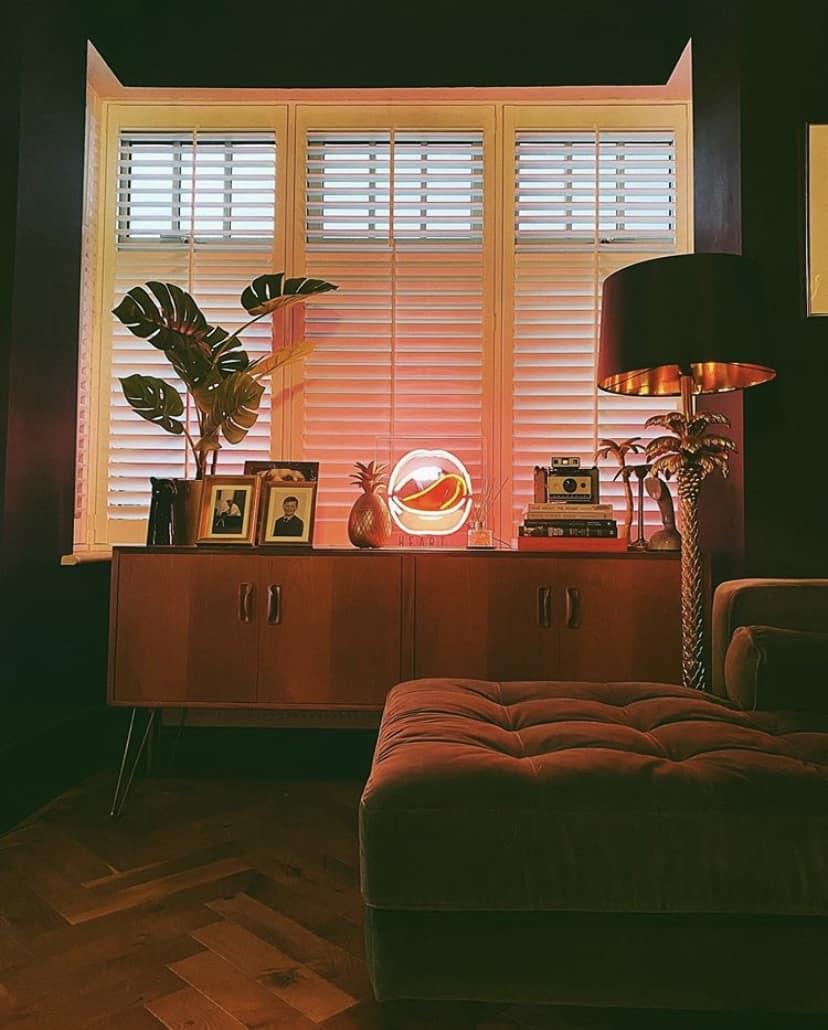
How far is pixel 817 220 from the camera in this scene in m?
2.39

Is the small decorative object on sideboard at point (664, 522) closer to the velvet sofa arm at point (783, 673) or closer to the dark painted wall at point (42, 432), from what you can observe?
the velvet sofa arm at point (783, 673)

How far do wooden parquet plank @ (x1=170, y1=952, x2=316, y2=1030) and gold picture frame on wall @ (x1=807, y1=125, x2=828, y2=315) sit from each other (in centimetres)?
225

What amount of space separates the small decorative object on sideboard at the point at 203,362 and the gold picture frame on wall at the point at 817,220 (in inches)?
60.9

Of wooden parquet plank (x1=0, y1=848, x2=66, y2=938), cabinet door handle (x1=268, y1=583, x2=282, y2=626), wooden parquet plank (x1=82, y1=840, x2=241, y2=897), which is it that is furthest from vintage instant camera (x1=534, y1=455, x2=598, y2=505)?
wooden parquet plank (x1=0, y1=848, x2=66, y2=938)

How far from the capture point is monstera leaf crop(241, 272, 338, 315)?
2.83 m

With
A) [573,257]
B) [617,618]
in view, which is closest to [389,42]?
[573,257]

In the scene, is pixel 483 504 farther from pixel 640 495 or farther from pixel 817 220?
pixel 817 220

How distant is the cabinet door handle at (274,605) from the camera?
8.18 feet

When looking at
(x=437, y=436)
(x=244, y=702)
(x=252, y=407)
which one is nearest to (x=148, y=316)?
(x=252, y=407)

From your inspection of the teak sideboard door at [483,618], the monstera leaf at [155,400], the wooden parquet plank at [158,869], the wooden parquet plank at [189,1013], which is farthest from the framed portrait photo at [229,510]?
the wooden parquet plank at [189,1013]

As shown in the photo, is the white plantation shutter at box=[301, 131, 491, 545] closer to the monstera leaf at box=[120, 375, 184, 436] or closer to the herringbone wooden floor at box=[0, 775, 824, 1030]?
the monstera leaf at box=[120, 375, 184, 436]

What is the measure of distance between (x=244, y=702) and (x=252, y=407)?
39.4 inches

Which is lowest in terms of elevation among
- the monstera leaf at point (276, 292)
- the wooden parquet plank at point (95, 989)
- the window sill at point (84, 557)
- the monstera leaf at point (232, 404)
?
the wooden parquet plank at point (95, 989)

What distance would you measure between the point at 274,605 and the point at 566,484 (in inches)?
41.4
